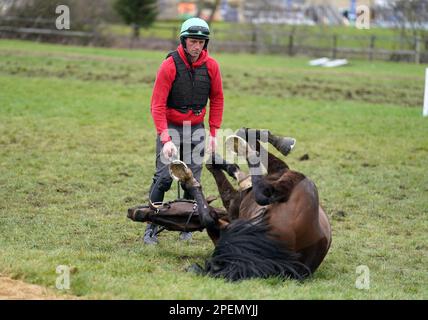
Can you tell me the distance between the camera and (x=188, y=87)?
23.4 ft

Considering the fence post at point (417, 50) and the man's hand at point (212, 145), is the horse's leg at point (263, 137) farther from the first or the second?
the fence post at point (417, 50)

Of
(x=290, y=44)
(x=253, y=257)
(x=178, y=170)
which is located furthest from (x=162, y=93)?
(x=290, y=44)

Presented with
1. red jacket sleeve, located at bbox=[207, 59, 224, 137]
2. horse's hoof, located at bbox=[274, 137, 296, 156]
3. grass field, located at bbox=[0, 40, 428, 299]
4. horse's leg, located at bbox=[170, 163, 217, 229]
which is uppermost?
red jacket sleeve, located at bbox=[207, 59, 224, 137]

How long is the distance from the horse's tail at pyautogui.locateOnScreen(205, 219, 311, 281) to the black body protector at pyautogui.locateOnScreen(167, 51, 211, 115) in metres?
Result: 1.65

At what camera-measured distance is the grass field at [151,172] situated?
19.5ft

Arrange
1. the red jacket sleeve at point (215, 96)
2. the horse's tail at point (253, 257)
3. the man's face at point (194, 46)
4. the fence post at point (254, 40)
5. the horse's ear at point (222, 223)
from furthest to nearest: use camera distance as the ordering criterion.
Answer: the fence post at point (254, 40) → the red jacket sleeve at point (215, 96) → the man's face at point (194, 46) → the horse's ear at point (222, 223) → the horse's tail at point (253, 257)

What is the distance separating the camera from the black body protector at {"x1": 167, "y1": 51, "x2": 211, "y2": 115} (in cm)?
711

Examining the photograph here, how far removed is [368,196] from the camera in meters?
10.2

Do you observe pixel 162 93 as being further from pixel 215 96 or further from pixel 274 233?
pixel 274 233

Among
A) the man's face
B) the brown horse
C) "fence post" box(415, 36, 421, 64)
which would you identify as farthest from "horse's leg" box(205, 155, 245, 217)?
"fence post" box(415, 36, 421, 64)

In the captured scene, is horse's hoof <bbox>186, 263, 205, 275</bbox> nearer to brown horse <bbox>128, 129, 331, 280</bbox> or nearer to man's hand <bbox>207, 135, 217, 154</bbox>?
brown horse <bbox>128, 129, 331, 280</bbox>

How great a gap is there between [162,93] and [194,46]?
52 cm

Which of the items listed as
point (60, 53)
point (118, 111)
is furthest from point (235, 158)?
point (60, 53)

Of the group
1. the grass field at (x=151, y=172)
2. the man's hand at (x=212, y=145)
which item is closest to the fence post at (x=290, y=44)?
the grass field at (x=151, y=172)
